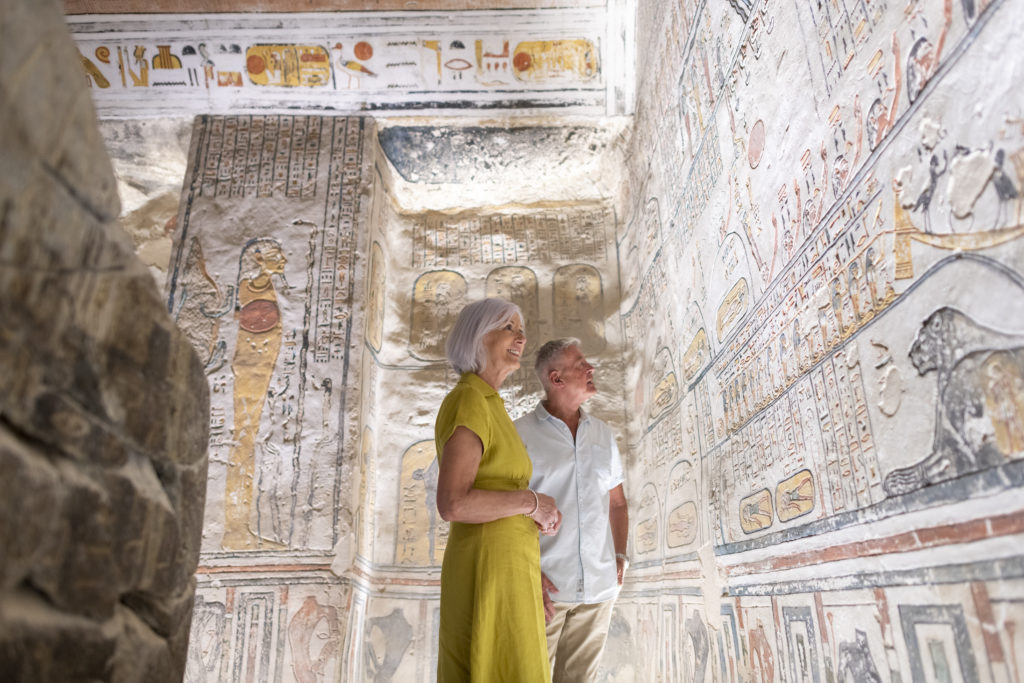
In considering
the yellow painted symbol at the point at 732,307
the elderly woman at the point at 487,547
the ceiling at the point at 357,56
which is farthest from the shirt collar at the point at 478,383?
the ceiling at the point at 357,56

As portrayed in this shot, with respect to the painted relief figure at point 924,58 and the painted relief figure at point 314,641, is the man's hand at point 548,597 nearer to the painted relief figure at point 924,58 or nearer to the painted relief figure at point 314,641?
the painted relief figure at point 314,641

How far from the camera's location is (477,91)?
454 centimetres

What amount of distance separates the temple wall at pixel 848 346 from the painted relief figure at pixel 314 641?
1448mm

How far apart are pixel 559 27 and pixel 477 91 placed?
1.99ft

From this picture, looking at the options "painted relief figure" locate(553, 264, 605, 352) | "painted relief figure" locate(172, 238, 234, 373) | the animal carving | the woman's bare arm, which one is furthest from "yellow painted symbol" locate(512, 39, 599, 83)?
the animal carving

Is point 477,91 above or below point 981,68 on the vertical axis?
above

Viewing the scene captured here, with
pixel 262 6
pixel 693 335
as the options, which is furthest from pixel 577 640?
pixel 262 6

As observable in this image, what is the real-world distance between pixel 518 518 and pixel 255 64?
3728 millimetres

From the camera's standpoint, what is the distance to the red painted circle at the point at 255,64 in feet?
14.7

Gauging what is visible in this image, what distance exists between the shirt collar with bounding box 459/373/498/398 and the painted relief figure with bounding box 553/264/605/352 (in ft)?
8.38

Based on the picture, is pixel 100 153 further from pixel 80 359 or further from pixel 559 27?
pixel 559 27

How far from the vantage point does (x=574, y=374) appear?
8.58 feet

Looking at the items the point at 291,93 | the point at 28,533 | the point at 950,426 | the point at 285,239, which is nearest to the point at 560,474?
the point at 950,426

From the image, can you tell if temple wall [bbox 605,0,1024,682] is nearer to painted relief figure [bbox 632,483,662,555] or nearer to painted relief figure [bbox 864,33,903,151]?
painted relief figure [bbox 864,33,903,151]
